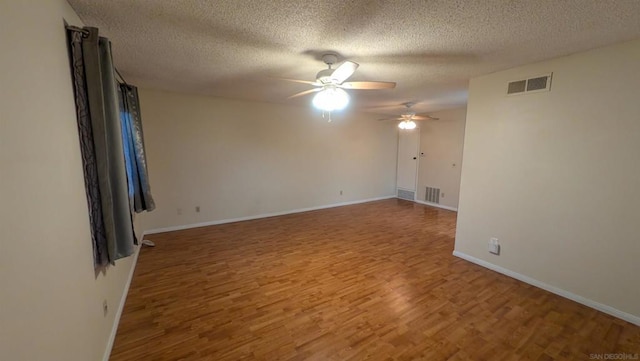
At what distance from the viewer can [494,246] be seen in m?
3.10

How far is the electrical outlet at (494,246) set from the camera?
3072 millimetres

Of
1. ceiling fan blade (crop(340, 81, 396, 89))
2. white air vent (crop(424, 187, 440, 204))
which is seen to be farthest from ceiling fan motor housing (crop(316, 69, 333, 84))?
white air vent (crop(424, 187, 440, 204))

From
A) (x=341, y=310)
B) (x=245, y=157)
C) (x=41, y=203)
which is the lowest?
(x=341, y=310)

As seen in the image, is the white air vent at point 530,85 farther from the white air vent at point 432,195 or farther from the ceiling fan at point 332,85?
the white air vent at point 432,195

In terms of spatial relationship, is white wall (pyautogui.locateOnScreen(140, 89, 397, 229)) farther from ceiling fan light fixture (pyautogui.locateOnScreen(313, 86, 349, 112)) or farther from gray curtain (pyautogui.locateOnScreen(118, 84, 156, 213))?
ceiling fan light fixture (pyautogui.locateOnScreen(313, 86, 349, 112))

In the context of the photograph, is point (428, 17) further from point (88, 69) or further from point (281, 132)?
point (281, 132)

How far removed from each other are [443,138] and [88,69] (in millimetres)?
6352

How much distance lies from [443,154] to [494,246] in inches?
139

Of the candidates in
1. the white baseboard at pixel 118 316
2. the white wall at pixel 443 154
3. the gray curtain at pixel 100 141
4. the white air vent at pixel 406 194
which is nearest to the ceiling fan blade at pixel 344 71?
the gray curtain at pixel 100 141

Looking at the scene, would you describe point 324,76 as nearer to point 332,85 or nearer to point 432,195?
point 332,85

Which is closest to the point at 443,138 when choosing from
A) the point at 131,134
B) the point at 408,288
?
the point at 408,288

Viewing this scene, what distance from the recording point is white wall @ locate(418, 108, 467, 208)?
19.2 feet

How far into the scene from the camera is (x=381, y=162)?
698cm

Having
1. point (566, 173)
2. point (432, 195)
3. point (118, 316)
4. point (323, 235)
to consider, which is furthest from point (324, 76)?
point (432, 195)
